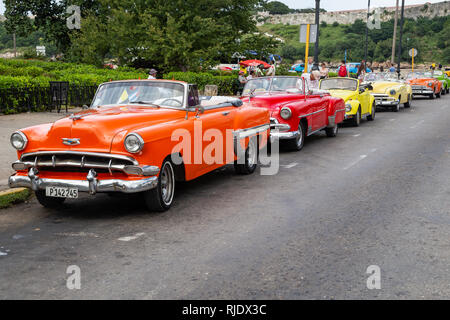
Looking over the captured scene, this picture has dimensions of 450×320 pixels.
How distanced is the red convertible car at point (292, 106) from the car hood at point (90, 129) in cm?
482

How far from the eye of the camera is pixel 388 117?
20.5 meters

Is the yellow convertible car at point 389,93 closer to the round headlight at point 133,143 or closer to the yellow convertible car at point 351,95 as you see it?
the yellow convertible car at point 351,95

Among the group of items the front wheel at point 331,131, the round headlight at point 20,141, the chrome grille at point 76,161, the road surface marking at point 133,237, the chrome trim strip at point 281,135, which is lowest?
the road surface marking at point 133,237

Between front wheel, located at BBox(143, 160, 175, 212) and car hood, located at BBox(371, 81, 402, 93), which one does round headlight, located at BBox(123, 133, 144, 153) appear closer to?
front wheel, located at BBox(143, 160, 175, 212)

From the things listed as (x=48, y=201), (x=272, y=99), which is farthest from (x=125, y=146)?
(x=272, y=99)

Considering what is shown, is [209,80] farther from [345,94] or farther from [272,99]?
[272,99]

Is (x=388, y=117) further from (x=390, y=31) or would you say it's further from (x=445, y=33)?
(x=390, y=31)

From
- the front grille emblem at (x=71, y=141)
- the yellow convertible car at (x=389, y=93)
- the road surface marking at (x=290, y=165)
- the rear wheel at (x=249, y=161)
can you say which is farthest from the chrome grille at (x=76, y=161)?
the yellow convertible car at (x=389, y=93)

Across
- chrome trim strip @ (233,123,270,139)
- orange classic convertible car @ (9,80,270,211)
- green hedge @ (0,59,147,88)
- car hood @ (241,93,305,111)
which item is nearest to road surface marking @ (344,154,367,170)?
chrome trim strip @ (233,123,270,139)

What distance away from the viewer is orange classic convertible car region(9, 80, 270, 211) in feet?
20.0

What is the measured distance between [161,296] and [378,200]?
165 inches

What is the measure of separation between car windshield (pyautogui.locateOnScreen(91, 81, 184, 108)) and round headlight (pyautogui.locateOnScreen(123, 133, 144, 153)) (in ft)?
4.92

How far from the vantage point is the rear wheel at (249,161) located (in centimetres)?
920

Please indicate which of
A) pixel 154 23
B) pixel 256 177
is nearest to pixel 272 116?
pixel 256 177
